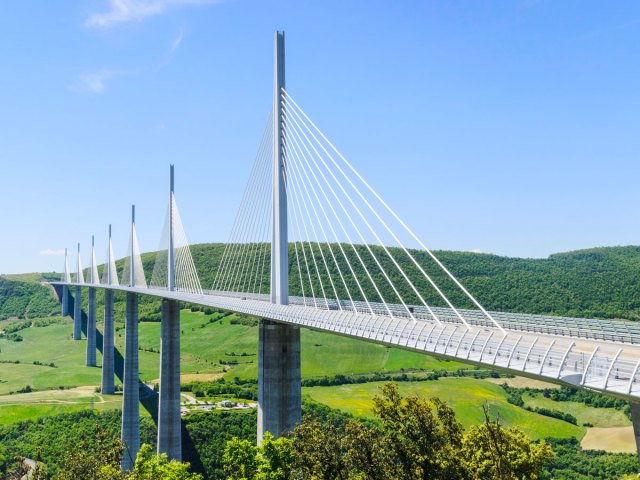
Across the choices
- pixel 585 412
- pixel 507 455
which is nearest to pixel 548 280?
pixel 585 412

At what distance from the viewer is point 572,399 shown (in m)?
73.4

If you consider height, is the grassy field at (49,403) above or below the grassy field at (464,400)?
above

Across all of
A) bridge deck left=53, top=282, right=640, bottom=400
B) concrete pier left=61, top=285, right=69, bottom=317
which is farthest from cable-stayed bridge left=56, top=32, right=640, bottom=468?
concrete pier left=61, top=285, right=69, bottom=317

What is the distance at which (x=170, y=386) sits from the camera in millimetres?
47688

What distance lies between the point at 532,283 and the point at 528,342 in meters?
94.0

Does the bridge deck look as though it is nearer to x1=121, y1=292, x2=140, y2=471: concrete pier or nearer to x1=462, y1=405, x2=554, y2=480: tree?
x1=462, y1=405, x2=554, y2=480: tree

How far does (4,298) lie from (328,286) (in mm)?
90631

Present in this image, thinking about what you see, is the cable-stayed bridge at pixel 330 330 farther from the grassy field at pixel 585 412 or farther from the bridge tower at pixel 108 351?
the grassy field at pixel 585 412

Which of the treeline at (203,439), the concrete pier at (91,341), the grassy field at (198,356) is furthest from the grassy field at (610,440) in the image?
the concrete pier at (91,341)

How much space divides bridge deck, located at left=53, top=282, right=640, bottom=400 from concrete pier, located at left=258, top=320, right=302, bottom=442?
5.30m

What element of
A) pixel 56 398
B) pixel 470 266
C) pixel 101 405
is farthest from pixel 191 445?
pixel 470 266

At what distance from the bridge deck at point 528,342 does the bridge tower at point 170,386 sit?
87.0ft

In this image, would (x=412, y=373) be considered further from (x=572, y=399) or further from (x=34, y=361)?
(x=34, y=361)

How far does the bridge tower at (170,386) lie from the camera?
46.1 metres
